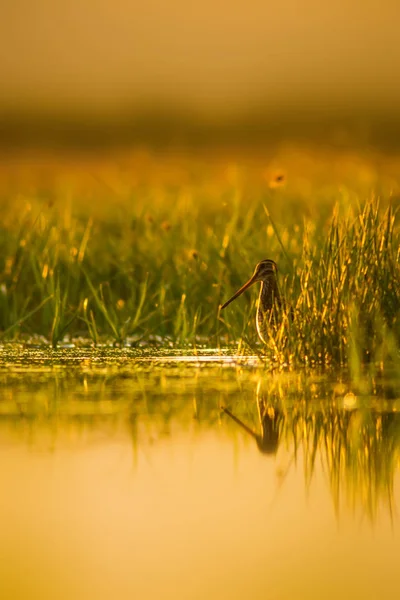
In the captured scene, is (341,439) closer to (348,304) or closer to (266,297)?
(348,304)

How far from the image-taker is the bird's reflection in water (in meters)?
5.96

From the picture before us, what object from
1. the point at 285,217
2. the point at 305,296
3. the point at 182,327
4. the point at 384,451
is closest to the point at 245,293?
the point at 182,327

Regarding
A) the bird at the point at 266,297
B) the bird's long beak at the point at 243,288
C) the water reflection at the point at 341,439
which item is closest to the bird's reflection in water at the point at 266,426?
the water reflection at the point at 341,439

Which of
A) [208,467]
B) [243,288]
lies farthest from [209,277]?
[208,467]

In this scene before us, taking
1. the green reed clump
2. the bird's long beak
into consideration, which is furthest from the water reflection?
the bird's long beak

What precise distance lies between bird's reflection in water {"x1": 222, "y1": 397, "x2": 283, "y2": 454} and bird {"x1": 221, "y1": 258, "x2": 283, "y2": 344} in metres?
1.61

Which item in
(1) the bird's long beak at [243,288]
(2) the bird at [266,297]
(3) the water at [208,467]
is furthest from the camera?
(1) the bird's long beak at [243,288]

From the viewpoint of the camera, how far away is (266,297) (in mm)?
9086

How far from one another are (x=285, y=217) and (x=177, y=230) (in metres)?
1.98

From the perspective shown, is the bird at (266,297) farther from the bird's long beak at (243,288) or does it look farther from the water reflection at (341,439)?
the water reflection at (341,439)

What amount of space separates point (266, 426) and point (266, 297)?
2746 mm

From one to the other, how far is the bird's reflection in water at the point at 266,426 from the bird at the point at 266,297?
1612 millimetres

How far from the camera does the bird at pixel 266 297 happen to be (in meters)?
8.71

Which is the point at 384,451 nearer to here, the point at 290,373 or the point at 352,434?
the point at 352,434
